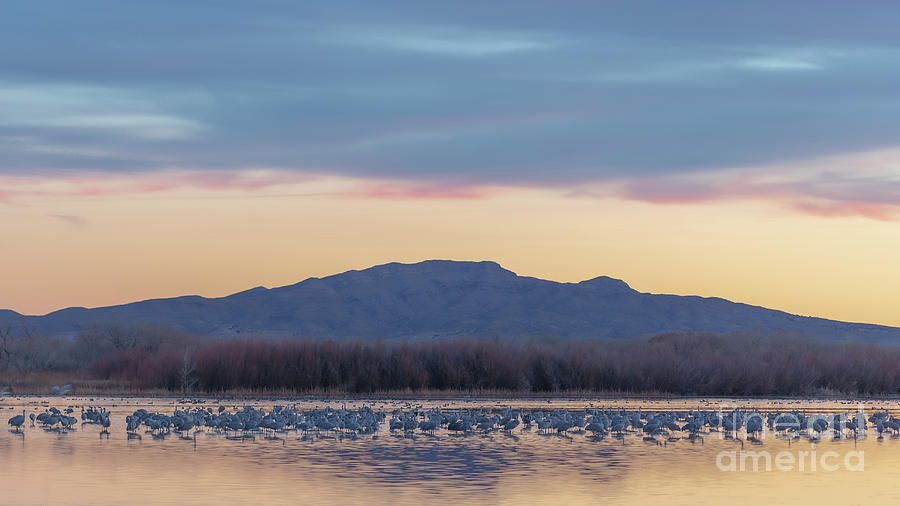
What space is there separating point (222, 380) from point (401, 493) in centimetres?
3566

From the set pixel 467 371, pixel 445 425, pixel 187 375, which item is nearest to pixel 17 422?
pixel 445 425

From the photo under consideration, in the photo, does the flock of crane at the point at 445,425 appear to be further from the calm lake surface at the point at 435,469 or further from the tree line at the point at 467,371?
the tree line at the point at 467,371

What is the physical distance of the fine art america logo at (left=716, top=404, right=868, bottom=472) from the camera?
25859 millimetres

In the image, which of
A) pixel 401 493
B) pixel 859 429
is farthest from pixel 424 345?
pixel 401 493

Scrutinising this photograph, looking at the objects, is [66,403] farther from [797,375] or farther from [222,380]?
[797,375]

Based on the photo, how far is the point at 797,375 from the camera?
5956 centimetres

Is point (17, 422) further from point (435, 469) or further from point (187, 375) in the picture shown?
point (187, 375)

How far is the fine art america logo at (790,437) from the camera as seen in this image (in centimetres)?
2586

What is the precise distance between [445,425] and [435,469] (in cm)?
1020

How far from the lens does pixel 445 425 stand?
113 feet

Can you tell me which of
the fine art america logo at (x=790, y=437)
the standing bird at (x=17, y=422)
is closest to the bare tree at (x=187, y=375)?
the standing bird at (x=17, y=422)

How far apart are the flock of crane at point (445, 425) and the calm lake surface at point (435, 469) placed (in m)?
0.39

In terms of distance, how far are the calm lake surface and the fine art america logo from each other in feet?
0.48

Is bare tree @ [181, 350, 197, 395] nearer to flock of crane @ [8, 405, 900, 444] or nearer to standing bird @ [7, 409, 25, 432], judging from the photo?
flock of crane @ [8, 405, 900, 444]
